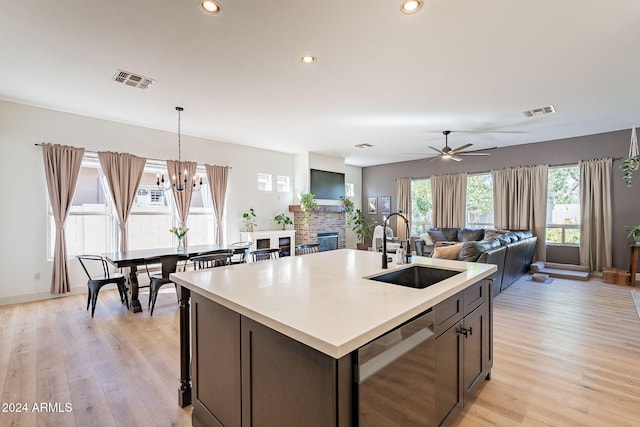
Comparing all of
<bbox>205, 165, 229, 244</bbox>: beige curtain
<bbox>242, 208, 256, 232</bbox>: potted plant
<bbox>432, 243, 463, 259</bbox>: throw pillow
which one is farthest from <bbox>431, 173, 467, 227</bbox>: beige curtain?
<bbox>205, 165, 229, 244</bbox>: beige curtain

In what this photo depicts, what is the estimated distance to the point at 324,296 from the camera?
58.9 inches

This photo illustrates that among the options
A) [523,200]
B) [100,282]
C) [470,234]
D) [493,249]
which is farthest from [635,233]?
[100,282]

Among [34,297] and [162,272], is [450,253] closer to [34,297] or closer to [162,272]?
[162,272]

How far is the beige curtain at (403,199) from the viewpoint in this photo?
29.0 ft

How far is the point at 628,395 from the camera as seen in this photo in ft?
6.88

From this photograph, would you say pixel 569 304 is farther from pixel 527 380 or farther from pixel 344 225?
pixel 344 225

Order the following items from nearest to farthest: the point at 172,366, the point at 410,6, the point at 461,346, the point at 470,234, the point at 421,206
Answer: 1. the point at 461,346
2. the point at 410,6
3. the point at 172,366
4. the point at 470,234
5. the point at 421,206

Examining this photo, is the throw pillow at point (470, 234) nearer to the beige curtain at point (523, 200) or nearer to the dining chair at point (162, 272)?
the beige curtain at point (523, 200)

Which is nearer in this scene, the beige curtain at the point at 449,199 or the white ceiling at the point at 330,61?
the white ceiling at the point at 330,61

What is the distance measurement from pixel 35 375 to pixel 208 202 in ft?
14.1

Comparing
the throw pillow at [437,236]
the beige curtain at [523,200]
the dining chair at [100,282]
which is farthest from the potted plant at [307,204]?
the beige curtain at [523,200]

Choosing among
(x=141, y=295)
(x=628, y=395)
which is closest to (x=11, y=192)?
(x=141, y=295)

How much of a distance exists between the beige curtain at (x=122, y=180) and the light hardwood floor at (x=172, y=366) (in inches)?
61.3

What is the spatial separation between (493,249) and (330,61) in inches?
135
